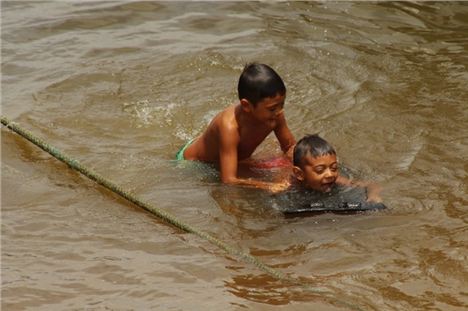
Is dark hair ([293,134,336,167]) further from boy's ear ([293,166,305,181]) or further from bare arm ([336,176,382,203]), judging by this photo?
bare arm ([336,176,382,203])

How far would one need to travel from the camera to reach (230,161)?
187 inches

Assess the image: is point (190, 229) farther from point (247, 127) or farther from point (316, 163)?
point (247, 127)

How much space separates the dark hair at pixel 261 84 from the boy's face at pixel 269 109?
3 cm

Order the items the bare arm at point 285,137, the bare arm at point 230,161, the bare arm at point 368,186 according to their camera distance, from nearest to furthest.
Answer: the bare arm at point 368,186 < the bare arm at point 230,161 < the bare arm at point 285,137

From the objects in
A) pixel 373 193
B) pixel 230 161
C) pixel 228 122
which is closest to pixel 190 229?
pixel 230 161

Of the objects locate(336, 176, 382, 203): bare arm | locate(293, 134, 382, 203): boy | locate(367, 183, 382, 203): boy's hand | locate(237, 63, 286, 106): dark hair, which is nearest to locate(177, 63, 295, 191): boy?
locate(237, 63, 286, 106): dark hair

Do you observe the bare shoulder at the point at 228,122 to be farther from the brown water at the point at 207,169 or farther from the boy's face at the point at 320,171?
the boy's face at the point at 320,171

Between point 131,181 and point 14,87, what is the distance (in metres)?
2.17

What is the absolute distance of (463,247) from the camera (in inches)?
154

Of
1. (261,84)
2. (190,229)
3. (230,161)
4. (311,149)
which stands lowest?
(190,229)

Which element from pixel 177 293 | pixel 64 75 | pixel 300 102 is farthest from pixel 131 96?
pixel 177 293

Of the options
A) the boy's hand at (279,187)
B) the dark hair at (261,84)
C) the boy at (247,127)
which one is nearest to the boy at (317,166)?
the boy's hand at (279,187)

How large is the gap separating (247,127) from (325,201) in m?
0.74

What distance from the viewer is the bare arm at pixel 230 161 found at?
4715 millimetres
